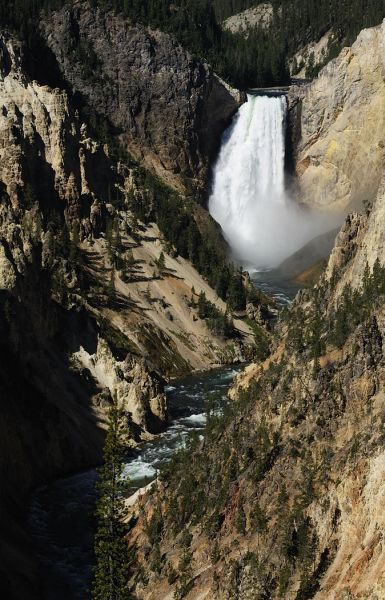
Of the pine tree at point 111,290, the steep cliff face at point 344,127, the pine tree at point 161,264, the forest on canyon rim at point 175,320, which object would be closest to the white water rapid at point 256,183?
the forest on canyon rim at point 175,320

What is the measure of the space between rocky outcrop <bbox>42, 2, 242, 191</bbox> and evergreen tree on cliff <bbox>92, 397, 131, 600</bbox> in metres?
90.9

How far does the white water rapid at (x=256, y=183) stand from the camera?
137 m

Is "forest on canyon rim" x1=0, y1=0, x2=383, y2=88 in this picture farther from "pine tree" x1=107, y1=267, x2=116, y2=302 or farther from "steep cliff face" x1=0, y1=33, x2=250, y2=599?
"pine tree" x1=107, y1=267, x2=116, y2=302

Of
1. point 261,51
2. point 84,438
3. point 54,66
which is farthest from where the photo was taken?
point 261,51

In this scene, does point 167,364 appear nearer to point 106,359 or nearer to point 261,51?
point 106,359

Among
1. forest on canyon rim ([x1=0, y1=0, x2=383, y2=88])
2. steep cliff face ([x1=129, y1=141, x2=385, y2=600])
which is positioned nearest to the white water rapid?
forest on canyon rim ([x1=0, y1=0, x2=383, y2=88])

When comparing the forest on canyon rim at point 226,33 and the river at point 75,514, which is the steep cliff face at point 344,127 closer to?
the forest on canyon rim at point 226,33

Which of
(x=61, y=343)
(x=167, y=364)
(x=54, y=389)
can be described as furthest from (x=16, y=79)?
(x=54, y=389)

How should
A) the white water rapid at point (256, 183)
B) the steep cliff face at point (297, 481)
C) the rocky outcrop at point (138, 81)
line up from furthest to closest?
1. the white water rapid at point (256, 183)
2. the rocky outcrop at point (138, 81)
3. the steep cliff face at point (297, 481)

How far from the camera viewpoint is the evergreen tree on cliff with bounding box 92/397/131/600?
117ft

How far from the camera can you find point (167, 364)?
83.8 meters

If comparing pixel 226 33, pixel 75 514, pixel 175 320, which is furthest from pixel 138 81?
pixel 75 514

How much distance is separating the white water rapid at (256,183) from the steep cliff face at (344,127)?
3.32 meters

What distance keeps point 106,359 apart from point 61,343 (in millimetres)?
3509
